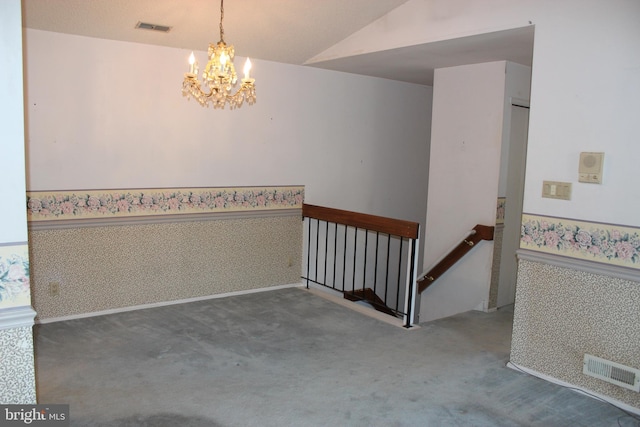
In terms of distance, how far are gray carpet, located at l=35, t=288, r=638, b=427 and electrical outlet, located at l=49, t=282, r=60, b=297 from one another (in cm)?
24

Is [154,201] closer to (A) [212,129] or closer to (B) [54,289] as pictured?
(A) [212,129]

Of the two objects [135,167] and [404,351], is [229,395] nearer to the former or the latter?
[404,351]

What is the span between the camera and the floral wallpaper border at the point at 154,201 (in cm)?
400

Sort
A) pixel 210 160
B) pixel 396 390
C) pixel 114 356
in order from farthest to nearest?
pixel 210 160, pixel 114 356, pixel 396 390

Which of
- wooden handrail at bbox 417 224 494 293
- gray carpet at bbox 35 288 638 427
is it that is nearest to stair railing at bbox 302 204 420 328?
wooden handrail at bbox 417 224 494 293

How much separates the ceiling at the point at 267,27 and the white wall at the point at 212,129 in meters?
0.17

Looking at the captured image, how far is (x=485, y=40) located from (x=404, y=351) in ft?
7.71

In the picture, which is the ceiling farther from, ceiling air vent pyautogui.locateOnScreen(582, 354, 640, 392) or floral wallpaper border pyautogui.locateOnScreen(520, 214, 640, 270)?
ceiling air vent pyautogui.locateOnScreen(582, 354, 640, 392)

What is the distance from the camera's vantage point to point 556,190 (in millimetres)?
3166

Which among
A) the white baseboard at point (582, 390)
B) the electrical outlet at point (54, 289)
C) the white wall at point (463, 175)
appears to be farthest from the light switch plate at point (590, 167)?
the electrical outlet at point (54, 289)

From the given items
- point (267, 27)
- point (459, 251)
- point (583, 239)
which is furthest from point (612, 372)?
point (267, 27)

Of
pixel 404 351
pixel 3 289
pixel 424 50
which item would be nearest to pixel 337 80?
pixel 424 50

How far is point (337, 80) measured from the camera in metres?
5.61

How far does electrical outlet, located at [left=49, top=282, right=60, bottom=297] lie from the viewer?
13.3 ft
